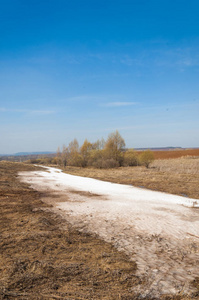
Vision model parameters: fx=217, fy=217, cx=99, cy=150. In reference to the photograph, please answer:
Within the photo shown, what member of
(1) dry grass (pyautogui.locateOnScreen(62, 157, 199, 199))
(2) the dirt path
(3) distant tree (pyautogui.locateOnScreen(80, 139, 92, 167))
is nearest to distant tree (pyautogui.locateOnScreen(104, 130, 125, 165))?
(3) distant tree (pyautogui.locateOnScreen(80, 139, 92, 167))

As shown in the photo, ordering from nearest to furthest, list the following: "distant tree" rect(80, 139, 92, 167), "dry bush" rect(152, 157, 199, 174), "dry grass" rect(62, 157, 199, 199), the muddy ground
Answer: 1. the muddy ground
2. "dry grass" rect(62, 157, 199, 199)
3. "dry bush" rect(152, 157, 199, 174)
4. "distant tree" rect(80, 139, 92, 167)

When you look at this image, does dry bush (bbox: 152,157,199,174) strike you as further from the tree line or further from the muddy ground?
the muddy ground

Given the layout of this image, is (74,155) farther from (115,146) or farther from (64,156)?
(115,146)

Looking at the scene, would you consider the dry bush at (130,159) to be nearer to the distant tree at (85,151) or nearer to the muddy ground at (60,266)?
the distant tree at (85,151)

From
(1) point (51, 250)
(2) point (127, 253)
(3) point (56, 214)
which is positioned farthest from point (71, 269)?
(3) point (56, 214)

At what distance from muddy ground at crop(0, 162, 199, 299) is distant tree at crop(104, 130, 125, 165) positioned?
43.1 meters

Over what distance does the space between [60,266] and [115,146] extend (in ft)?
155

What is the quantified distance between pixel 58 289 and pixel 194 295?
2.67m

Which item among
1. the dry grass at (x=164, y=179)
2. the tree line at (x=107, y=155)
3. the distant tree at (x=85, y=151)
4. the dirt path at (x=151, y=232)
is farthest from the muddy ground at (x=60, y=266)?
the distant tree at (x=85, y=151)

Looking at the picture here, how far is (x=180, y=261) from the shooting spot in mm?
5750

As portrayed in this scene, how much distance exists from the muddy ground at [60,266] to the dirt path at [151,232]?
35cm

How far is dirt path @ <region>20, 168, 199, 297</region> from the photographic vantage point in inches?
196

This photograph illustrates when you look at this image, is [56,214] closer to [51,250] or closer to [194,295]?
[51,250]

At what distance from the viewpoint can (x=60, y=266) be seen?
521 cm
